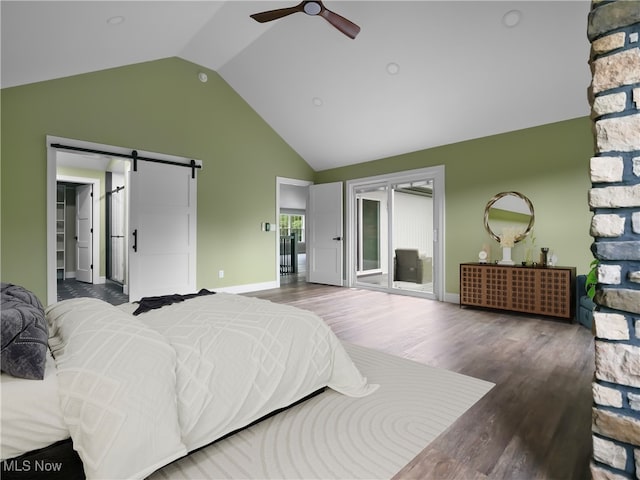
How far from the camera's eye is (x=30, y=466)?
1.13 m

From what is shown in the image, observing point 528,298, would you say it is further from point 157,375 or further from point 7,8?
point 7,8

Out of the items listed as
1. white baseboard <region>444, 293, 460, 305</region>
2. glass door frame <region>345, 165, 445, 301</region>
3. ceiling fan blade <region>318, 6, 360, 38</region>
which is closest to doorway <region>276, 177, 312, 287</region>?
glass door frame <region>345, 165, 445, 301</region>

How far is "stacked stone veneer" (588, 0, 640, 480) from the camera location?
1.08 metres

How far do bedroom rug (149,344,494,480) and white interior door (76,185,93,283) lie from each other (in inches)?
270

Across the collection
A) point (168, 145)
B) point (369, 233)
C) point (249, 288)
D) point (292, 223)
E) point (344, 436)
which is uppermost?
point (168, 145)

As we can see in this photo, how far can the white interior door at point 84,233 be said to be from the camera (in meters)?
6.95

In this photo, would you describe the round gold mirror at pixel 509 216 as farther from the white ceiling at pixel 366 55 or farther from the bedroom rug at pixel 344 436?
the bedroom rug at pixel 344 436

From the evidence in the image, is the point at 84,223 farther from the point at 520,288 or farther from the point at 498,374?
the point at 520,288

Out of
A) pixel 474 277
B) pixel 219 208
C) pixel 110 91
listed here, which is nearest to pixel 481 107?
pixel 474 277

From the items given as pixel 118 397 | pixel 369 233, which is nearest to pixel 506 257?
pixel 369 233

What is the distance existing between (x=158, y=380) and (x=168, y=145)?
455cm

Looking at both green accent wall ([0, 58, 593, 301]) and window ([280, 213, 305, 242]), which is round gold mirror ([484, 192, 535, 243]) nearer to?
green accent wall ([0, 58, 593, 301])

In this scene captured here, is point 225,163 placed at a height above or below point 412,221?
above

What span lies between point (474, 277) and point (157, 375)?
14.2 feet
